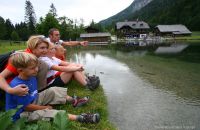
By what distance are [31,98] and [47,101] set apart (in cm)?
77

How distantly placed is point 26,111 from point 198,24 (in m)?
118

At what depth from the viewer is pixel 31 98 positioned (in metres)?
5.11

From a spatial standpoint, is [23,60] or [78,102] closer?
[23,60]

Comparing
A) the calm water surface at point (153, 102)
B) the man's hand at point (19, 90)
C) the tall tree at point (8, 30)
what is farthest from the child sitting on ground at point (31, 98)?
the tall tree at point (8, 30)

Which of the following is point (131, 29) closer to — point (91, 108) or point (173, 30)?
point (173, 30)

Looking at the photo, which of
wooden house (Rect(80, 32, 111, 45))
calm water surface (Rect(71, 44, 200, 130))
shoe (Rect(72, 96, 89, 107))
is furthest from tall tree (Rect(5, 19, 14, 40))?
shoe (Rect(72, 96, 89, 107))

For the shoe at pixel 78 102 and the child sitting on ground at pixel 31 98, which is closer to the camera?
the child sitting on ground at pixel 31 98

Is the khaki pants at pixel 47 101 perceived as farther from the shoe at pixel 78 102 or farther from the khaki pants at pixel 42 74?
the khaki pants at pixel 42 74

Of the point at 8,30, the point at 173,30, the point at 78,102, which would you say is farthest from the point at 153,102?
the point at 173,30

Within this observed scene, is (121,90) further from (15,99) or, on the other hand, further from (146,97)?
(15,99)

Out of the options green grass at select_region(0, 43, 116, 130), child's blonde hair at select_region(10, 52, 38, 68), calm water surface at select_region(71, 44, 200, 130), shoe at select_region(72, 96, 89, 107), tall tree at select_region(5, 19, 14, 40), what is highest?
tall tree at select_region(5, 19, 14, 40)

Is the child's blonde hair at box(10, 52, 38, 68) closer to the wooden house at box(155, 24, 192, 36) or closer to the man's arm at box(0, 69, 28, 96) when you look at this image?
the man's arm at box(0, 69, 28, 96)

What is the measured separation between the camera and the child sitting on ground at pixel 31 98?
4.48 m

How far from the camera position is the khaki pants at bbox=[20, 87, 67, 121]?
5062 mm
